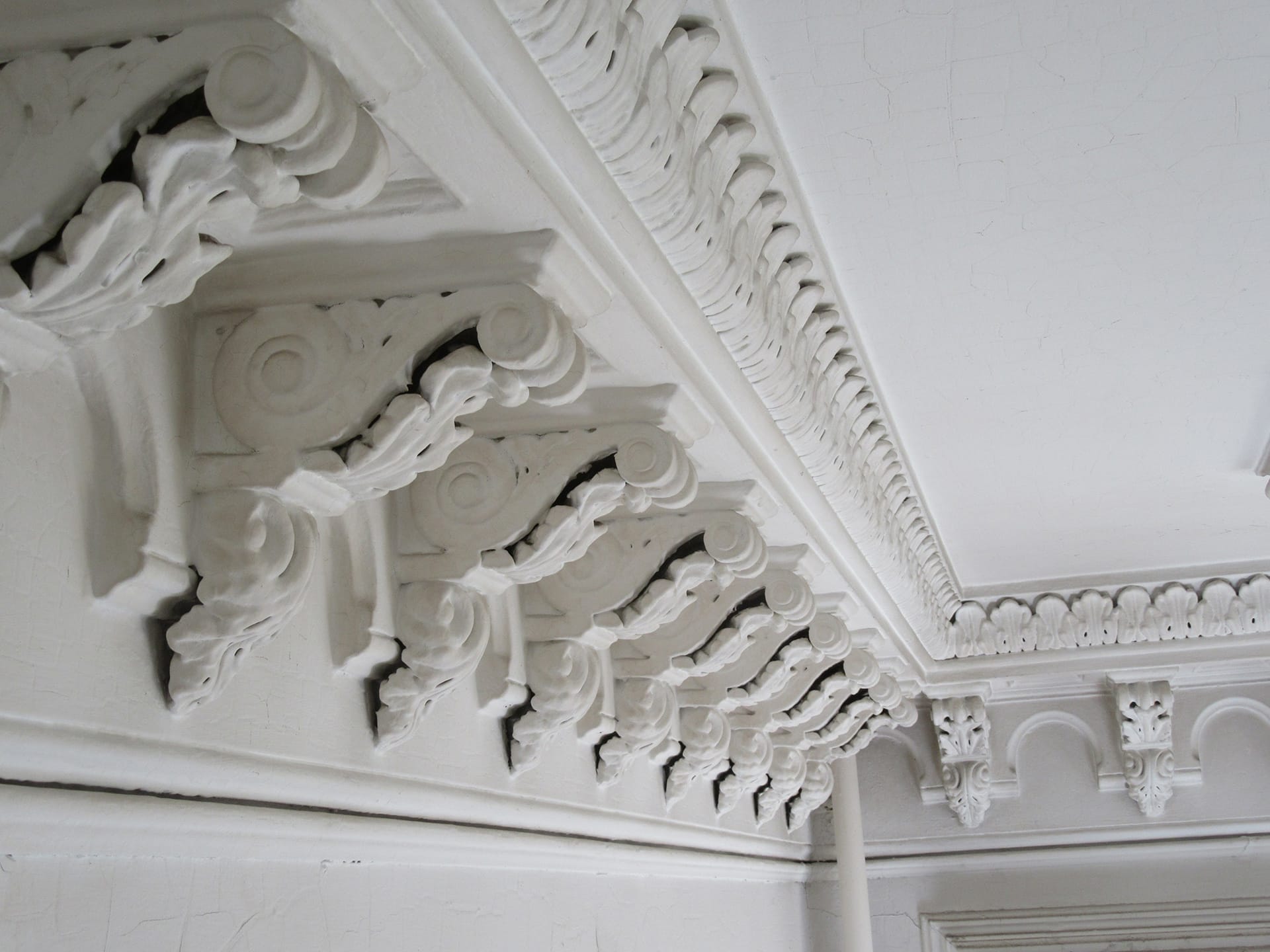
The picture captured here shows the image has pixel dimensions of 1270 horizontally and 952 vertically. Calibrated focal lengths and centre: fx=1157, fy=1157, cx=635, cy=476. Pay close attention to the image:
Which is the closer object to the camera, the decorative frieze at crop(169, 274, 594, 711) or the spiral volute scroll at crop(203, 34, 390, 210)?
the spiral volute scroll at crop(203, 34, 390, 210)

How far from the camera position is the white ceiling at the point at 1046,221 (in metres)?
0.78

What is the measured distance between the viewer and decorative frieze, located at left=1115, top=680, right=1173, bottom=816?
7.98ft

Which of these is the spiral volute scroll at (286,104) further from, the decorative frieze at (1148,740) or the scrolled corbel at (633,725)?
the decorative frieze at (1148,740)

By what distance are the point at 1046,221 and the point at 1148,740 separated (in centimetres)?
181

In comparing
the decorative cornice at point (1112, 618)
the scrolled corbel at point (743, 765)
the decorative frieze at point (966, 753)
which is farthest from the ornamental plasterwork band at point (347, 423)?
the decorative frieze at point (966, 753)

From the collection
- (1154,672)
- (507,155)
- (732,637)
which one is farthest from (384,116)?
(1154,672)

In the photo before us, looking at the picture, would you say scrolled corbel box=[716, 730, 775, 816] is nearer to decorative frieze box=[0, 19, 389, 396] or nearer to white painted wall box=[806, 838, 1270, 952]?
white painted wall box=[806, 838, 1270, 952]

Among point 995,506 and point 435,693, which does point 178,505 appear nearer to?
point 435,693

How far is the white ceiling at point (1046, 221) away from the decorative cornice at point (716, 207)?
4 cm

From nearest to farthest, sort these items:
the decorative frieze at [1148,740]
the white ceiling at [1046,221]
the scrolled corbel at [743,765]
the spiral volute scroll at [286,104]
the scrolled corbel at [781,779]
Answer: the spiral volute scroll at [286,104], the white ceiling at [1046,221], the scrolled corbel at [743,765], the scrolled corbel at [781,779], the decorative frieze at [1148,740]

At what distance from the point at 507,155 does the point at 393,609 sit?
39 cm

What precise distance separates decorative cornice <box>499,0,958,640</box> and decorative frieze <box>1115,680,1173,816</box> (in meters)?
1.31

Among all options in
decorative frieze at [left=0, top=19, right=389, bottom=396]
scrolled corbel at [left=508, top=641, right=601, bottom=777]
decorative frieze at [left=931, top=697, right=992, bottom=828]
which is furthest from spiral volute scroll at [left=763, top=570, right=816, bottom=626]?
decorative frieze at [left=931, top=697, right=992, bottom=828]

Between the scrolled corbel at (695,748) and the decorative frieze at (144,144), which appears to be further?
the scrolled corbel at (695,748)
